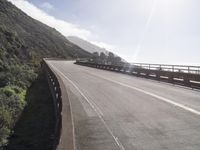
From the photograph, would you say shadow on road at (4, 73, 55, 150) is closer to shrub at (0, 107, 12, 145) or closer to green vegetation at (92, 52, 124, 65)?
shrub at (0, 107, 12, 145)

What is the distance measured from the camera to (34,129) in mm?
14383

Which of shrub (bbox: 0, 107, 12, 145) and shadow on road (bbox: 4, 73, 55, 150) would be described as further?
shrub (bbox: 0, 107, 12, 145)

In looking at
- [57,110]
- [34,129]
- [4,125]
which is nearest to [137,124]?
[57,110]

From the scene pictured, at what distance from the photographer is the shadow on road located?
12.1m

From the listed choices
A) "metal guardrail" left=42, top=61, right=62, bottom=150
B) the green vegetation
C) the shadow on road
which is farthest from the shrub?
the green vegetation

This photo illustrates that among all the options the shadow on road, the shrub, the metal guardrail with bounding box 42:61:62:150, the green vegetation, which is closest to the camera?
the metal guardrail with bounding box 42:61:62:150

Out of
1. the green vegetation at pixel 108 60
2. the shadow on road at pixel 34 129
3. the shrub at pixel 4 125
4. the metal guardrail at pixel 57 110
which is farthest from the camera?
the green vegetation at pixel 108 60

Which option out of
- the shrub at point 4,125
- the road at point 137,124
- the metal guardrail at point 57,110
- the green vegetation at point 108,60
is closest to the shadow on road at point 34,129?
the shrub at point 4,125

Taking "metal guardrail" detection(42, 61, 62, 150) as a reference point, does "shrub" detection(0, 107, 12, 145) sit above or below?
below

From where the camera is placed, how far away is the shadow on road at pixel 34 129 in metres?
12.1

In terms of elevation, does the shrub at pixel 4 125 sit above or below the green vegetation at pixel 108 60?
below

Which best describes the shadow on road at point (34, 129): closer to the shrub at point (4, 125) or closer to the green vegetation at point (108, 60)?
the shrub at point (4, 125)

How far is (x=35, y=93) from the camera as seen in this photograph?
995 inches

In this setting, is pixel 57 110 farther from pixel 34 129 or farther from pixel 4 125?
pixel 4 125
